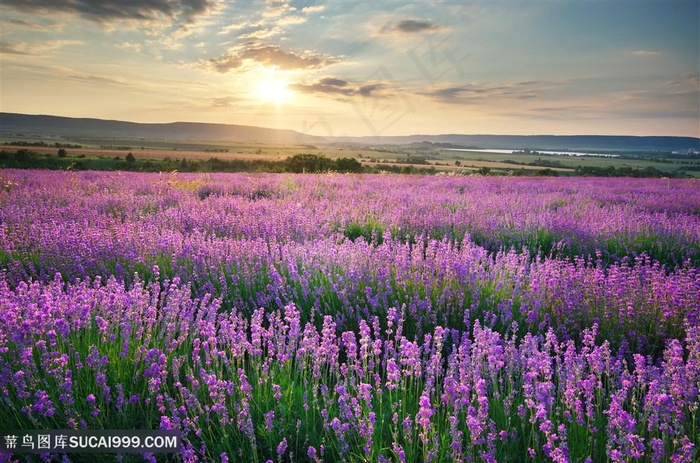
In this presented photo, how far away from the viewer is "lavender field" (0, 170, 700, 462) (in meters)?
2.05

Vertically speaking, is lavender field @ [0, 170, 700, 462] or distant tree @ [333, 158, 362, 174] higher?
distant tree @ [333, 158, 362, 174]

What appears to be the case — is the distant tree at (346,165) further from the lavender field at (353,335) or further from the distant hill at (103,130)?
the distant hill at (103,130)

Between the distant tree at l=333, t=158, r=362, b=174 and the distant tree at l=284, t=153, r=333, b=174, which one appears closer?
the distant tree at l=284, t=153, r=333, b=174

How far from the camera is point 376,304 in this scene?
3713 millimetres

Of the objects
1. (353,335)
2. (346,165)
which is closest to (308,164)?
(346,165)

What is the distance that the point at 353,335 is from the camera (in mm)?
2527

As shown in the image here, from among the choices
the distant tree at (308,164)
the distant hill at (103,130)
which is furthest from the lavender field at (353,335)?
the distant hill at (103,130)

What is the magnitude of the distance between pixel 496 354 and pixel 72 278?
13.4ft

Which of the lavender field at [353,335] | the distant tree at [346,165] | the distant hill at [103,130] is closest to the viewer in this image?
the lavender field at [353,335]

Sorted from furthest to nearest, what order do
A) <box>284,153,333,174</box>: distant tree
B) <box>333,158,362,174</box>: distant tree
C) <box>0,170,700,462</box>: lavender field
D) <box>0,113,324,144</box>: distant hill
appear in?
<box>0,113,324,144</box>: distant hill
<box>333,158,362,174</box>: distant tree
<box>284,153,333,174</box>: distant tree
<box>0,170,700,462</box>: lavender field

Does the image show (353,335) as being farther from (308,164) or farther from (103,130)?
(103,130)

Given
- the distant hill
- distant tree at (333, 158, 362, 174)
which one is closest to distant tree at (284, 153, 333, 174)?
distant tree at (333, 158, 362, 174)

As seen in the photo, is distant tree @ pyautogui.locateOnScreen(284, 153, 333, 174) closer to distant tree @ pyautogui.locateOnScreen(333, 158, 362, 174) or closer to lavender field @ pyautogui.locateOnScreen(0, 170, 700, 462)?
distant tree @ pyautogui.locateOnScreen(333, 158, 362, 174)

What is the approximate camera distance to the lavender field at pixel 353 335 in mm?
2051
